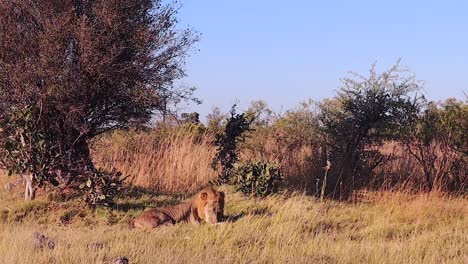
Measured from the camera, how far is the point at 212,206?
8.84 metres

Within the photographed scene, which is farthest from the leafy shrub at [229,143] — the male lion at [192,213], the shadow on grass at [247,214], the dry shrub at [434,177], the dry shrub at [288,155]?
the male lion at [192,213]

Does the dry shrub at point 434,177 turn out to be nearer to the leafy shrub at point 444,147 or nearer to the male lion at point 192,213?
the leafy shrub at point 444,147

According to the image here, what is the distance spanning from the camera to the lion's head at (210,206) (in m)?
8.81

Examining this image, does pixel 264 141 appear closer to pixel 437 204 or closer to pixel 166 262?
pixel 437 204

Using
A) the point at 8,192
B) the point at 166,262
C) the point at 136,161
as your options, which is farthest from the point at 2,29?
the point at 166,262

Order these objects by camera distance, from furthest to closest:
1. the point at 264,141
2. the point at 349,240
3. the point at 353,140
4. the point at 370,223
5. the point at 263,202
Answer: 1. the point at 264,141
2. the point at 353,140
3. the point at 263,202
4. the point at 370,223
5. the point at 349,240

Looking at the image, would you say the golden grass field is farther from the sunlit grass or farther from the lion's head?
the lion's head

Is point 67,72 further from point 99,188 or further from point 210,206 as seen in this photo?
point 210,206

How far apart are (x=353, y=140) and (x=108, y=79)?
6088 mm

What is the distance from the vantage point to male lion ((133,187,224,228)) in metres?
8.78

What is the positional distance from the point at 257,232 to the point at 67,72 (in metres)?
4.43

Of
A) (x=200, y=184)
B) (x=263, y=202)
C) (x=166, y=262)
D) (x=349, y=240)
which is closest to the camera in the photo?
(x=166, y=262)

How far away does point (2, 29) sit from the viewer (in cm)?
1053

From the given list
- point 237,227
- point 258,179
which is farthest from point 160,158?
point 237,227
